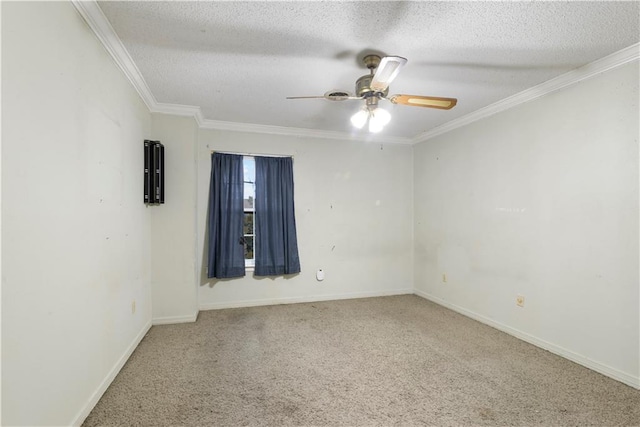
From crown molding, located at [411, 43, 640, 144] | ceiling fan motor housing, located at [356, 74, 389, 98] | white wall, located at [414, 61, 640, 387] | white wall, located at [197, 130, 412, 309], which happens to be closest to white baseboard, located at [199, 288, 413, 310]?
white wall, located at [197, 130, 412, 309]

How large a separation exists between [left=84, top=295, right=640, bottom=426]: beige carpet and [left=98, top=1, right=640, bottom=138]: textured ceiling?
95.7 inches

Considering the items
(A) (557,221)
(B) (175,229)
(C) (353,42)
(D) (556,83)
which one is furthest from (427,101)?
(B) (175,229)

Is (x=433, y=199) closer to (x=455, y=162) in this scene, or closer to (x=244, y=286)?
(x=455, y=162)

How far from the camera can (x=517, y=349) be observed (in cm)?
274

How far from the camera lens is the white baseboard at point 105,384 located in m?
1.74

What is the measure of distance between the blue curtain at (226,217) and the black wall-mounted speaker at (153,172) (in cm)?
77

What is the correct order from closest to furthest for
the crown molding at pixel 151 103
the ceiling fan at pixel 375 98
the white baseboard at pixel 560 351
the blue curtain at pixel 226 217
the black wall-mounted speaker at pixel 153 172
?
1. the crown molding at pixel 151 103
2. the ceiling fan at pixel 375 98
3. the white baseboard at pixel 560 351
4. the black wall-mounted speaker at pixel 153 172
5. the blue curtain at pixel 226 217

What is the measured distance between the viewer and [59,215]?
152cm

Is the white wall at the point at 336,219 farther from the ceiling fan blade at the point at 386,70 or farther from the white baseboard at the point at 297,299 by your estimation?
the ceiling fan blade at the point at 386,70

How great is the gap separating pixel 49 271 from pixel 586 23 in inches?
132

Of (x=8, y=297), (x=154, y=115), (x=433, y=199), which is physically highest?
(x=154, y=115)

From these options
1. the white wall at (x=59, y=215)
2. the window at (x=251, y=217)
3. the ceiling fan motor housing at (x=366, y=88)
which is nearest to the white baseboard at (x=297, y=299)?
the window at (x=251, y=217)

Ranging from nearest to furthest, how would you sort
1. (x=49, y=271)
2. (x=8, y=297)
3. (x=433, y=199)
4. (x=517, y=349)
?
1. (x=8, y=297)
2. (x=49, y=271)
3. (x=517, y=349)
4. (x=433, y=199)

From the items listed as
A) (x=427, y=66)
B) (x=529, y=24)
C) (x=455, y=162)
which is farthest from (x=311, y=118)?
(x=529, y=24)
